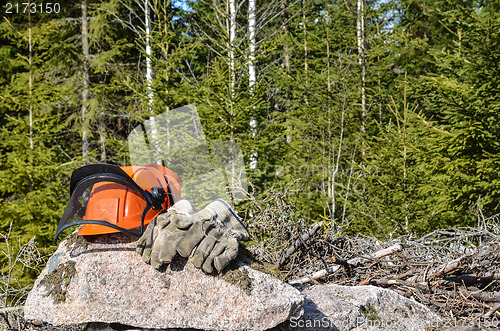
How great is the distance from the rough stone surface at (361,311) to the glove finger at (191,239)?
0.79 m

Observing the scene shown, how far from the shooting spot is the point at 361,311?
2.94 metres

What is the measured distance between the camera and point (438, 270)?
3.32 metres

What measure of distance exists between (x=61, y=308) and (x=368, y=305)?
2.09 m

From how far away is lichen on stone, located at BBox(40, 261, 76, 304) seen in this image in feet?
8.59

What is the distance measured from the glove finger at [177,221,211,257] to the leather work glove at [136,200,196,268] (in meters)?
0.03

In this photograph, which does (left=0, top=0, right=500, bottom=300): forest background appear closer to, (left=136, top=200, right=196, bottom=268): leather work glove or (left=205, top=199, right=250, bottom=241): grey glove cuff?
(left=205, top=199, right=250, bottom=241): grey glove cuff

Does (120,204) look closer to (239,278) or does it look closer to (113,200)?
(113,200)

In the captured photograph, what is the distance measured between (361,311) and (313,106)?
8.48 metres

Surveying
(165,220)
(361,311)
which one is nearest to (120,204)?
(165,220)

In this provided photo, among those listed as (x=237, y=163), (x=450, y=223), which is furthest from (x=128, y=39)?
(x=450, y=223)

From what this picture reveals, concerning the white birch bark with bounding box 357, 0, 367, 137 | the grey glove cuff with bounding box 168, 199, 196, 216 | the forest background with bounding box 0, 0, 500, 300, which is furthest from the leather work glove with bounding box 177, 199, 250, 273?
the white birch bark with bounding box 357, 0, 367, 137

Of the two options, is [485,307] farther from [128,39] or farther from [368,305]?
[128,39]

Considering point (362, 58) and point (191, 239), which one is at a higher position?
point (362, 58)

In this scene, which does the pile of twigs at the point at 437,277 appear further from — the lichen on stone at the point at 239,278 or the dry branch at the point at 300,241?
the lichen on stone at the point at 239,278
